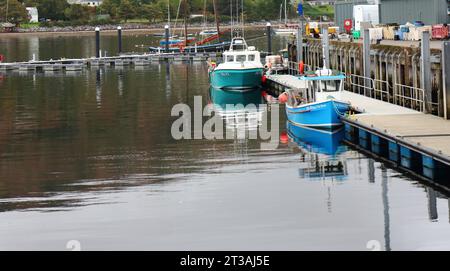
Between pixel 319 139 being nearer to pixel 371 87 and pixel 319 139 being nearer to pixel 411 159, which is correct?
pixel 411 159

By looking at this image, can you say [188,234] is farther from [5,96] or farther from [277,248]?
[5,96]

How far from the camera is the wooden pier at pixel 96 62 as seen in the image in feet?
382

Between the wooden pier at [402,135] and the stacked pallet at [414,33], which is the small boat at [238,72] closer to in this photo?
the stacked pallet at [414,33]

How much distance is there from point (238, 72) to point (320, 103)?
1156 inches

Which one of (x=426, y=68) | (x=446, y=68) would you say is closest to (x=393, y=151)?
(x=446, y=68)

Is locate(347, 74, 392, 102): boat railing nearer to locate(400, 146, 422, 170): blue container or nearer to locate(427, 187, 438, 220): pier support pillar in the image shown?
locate(400, 146, 422, 170): blue container

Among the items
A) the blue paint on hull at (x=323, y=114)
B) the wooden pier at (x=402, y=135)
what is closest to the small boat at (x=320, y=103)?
the blue paint on hull at (x=323, y=114)

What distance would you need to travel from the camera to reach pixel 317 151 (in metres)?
48.8

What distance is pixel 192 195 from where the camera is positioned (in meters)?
38.5

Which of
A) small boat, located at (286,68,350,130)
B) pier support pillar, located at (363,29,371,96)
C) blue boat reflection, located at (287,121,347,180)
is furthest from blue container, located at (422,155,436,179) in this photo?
pier support pillar, located at (363,29,371,96)

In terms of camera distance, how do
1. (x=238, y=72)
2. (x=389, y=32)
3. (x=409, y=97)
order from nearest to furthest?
1. (x=409, y=97)
2. (x=389, y=32)
3. (x=238, y=72)

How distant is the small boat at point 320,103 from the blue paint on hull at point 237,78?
2458 cm

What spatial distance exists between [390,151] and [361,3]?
181 feet

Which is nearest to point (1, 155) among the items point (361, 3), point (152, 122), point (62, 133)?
point (62, 133)
